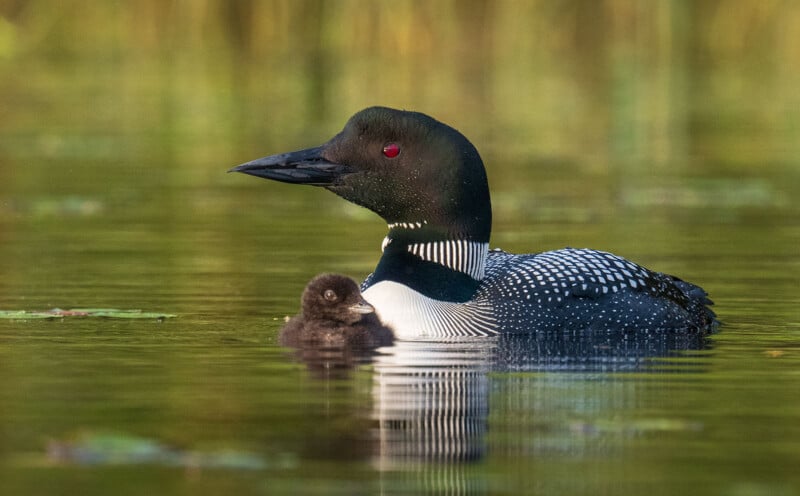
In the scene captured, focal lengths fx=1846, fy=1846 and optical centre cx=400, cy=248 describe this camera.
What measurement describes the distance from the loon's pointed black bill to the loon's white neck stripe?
47 centimetres

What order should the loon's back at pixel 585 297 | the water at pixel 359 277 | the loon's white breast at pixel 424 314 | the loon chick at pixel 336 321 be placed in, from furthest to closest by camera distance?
the loon's back at pixel 585 297
the loon's white breast at pixel 424 314
the loon chick at pixel 336 321
the water at pixel 359 277

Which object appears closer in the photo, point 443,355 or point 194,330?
point 443,355

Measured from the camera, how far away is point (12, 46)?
29328 millimetres

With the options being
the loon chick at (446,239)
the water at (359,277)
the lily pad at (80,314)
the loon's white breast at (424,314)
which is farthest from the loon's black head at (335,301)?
the lily pad at (80,314)

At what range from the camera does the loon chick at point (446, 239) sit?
794cm

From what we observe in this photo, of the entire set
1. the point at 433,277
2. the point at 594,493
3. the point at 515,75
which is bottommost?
the point at 594,493

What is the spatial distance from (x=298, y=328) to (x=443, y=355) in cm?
70

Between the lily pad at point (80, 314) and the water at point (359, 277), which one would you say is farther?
the lily pad at point (80, 314)

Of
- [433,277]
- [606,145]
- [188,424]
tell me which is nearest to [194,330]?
[433,277]

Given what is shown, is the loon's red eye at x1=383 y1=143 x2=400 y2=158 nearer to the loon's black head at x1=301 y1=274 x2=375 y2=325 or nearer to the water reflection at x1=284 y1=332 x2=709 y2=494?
the loon's black head at x1=301 y1=274 x2=375 y2=325

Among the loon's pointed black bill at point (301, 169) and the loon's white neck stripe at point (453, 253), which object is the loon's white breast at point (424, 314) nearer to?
the loon's white neck stripe at point (453, 253)

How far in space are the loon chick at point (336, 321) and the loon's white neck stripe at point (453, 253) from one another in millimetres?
664

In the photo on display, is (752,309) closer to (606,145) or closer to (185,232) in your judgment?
(185,232)

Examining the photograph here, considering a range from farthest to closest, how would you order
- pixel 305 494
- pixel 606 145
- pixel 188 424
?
1. pixel 606 145
2. pixel 188 424
3. pixel 305 494
